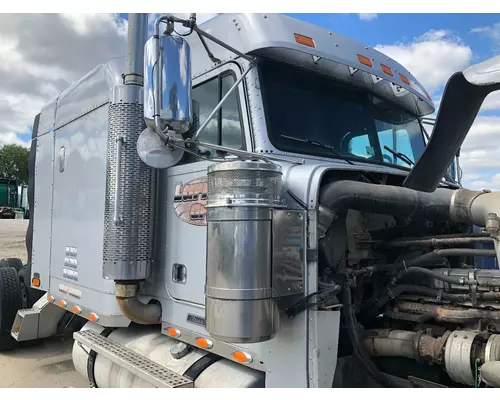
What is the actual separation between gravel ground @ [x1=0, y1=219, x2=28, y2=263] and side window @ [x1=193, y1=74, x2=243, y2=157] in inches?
370

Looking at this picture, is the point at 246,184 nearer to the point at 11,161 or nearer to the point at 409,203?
the point at 409,203

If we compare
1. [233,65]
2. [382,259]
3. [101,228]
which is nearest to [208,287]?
[382,259]

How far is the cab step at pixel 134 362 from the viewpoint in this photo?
2.98m

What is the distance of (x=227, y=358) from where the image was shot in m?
2.96

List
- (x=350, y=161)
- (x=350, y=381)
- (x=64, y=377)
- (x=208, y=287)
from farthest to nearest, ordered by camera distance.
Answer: (x=64, y=377)
(x=350, y=161)
(x=350, y=381)
(x=208, y=287)

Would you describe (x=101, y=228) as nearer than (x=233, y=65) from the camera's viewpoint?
No

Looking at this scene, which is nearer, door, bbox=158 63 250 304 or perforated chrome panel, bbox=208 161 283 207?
perforated chrome panel, bbox=208 161 283 207

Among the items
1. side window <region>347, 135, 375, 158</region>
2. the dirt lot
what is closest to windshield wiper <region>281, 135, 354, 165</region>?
side window <region>347, 135, 375, 158</region>

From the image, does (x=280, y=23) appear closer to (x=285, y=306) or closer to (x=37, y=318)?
(x=285, y=306)

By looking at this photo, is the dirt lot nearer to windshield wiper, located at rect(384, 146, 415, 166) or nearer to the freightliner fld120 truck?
→ the freightliner fld120 truck

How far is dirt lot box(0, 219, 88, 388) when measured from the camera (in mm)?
4926

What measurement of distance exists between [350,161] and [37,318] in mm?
4162

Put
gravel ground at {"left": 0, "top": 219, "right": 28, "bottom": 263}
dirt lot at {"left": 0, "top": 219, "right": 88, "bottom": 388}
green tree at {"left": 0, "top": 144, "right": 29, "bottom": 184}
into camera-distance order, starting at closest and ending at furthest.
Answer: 1. dirt lot at {"left": 0, "top": 219, "right": 88, "bottom": 388}
2. gravel ground at {"left": 0, "top": 219, "right": 28, "bottom": 263}
3. green tree at {"left": 0, "top": 144, "right": 29, "bottom": 184}

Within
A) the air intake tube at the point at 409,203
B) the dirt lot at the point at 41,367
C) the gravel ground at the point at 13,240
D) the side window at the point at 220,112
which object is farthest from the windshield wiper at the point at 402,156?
the gravel ground at the point at 13,240
